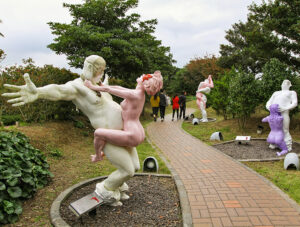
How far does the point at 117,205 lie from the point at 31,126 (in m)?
4.96

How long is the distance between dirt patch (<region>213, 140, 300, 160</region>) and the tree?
5.14 metres

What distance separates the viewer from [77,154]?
6836 millimetres

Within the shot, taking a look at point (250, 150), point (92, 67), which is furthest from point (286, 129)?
point (92, 67)

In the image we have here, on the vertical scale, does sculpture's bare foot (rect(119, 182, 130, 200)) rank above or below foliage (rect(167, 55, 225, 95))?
below

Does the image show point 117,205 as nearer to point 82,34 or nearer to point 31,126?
point 31,126

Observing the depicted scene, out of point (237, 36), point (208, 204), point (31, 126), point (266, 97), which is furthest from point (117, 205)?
point (237, 36)

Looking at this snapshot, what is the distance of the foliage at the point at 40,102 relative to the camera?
805 centimetres

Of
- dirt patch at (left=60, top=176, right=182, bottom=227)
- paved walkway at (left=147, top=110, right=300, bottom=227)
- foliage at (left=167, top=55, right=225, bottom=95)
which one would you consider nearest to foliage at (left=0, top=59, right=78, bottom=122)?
paved walkway at (left=147, top=110, right=300, bottom=227)

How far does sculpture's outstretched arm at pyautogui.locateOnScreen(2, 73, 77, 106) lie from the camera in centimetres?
280

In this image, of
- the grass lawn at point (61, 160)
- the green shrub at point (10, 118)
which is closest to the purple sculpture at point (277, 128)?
the grass lawn at point (61, 160)

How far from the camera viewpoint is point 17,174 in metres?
3.72

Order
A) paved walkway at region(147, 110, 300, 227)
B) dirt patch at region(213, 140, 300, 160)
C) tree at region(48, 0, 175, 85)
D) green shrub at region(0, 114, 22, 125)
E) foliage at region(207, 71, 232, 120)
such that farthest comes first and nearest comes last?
foliage at region(207, 71, 232, 120), tree at region(48, 0, 175, 85), green shrub at region(0, 114, 22, 125), dirt patch at region(213, 140, 300, 160), paved walkway at region(147, 110, 300, 227)

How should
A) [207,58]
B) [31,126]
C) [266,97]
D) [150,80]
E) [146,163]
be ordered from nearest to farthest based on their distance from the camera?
[150,80], [146,163], [31,126], [266,97], [207,58]

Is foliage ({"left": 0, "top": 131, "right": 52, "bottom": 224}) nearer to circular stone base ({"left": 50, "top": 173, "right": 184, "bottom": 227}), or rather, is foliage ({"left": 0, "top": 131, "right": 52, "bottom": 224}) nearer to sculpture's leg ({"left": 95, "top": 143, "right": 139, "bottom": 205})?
circular stone base ({"left": 50, "top": 173, "right": 184, "bottom": 227})
